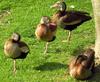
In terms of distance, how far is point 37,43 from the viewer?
949 cm

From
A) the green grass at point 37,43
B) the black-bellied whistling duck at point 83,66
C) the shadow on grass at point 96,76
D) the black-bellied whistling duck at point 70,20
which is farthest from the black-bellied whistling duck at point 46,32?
the shadow on grass at point 96,76

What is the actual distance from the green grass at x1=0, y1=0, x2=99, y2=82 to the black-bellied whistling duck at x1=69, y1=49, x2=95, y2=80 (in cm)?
22

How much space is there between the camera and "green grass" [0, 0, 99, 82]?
325 inches

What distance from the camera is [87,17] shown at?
9609 millimetres

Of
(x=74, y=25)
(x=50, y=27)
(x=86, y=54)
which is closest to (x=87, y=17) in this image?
(x=74, y=25)

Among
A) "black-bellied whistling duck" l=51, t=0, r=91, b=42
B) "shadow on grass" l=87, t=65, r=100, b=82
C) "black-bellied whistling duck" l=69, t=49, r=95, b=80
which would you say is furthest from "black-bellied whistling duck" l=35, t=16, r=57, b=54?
"shadow on grass" l=87, t=65, r=100, b=82

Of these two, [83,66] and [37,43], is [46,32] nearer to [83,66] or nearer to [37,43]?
[37,43]

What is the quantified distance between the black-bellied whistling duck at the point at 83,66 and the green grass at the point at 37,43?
0.73 feet

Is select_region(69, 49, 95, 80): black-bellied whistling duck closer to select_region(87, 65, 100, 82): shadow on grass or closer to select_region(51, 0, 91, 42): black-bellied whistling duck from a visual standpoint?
select_region(87, 65, 100, 82): shadow on grass

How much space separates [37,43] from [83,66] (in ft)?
6.31

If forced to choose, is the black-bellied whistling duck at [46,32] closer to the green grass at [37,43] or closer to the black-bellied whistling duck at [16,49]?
the green grass at [37,43]

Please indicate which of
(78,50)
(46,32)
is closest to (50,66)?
(46,32)

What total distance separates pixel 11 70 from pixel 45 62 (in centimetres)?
72

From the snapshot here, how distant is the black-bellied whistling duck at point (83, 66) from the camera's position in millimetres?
7840
